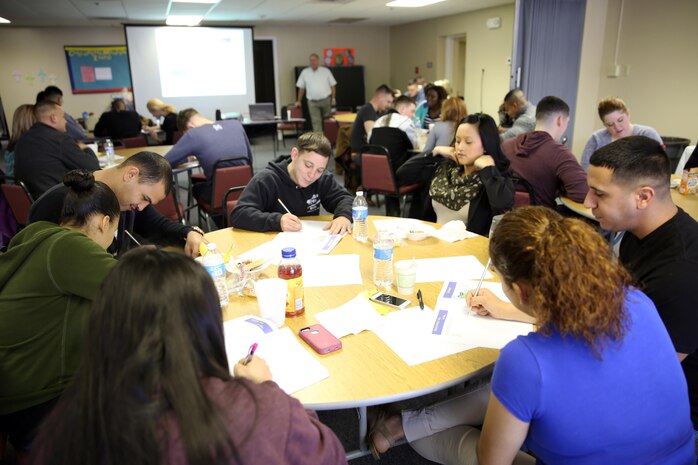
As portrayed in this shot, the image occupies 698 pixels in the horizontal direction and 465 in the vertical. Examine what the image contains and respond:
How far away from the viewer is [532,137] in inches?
128

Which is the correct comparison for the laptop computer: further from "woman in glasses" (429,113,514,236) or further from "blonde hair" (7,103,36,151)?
"woman in glasses" (429,113,514,236)

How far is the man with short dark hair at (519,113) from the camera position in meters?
5.14

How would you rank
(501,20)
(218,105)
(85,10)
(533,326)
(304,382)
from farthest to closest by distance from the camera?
(218,105) < (501,20) < (85,10) < (533,326) < (304,382)

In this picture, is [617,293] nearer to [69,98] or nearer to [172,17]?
[172,17]

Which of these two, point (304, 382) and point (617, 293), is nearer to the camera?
point (617, 293)

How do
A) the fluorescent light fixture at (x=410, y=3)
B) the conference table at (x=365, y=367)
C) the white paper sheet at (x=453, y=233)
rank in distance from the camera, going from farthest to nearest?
the fluorescent light fixture at (x=410, y=3) → the white paper sheet at (x=453, y=233) → the conference table at (x=365, y=367)

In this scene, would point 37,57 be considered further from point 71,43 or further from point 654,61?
point 654,61

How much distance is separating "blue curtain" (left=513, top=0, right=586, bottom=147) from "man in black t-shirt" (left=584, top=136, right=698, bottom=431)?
518 cm

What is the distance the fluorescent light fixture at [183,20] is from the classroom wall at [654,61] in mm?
6926

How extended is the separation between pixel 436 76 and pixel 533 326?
10.0m

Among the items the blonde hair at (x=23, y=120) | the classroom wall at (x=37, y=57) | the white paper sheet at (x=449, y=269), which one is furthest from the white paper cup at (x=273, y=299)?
the classroom wall at (x=37, y=57)

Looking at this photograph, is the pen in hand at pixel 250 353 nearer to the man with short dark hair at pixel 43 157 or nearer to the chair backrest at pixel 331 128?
the man with short dark hair at pixel 43 157

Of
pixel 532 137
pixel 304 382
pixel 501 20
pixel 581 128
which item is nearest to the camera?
pixel 304 382

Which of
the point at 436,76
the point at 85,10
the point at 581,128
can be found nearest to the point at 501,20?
the point at 436,76
